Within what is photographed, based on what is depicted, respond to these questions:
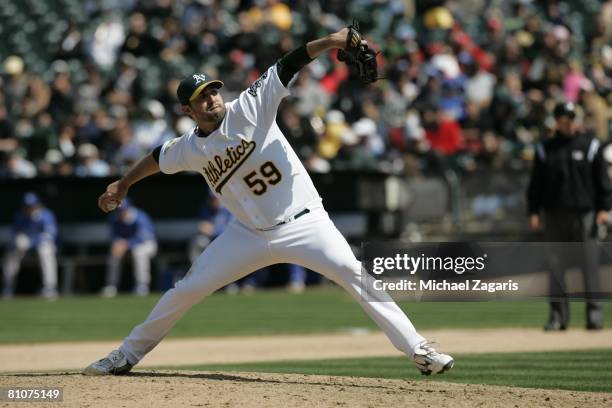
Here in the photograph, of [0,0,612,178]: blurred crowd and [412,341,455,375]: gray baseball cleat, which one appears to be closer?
[412,341,455,375]: gray baseball cleat

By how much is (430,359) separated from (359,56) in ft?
5.91

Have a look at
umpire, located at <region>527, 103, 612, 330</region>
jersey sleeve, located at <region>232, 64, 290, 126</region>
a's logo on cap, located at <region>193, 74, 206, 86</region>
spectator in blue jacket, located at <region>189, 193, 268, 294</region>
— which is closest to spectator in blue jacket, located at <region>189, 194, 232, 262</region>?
spectator in blue jacket, located at <region>189, 193, 268, 294</region>

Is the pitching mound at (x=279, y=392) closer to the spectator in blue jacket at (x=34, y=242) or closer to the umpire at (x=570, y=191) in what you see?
the umpire at (x=570, y=191)

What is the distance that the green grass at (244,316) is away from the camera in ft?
42.1

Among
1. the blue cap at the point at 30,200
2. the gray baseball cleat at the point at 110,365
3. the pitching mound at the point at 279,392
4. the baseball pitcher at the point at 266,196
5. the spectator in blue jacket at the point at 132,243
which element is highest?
the blue cap at the point at 30,200

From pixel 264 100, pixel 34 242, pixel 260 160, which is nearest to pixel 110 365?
pixel 260 160

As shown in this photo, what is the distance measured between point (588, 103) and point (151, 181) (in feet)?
23.1

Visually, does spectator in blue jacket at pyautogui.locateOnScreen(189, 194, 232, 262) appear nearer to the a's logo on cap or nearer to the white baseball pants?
the white baseball pants

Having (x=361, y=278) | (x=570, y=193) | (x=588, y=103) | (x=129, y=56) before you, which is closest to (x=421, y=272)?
(x=361, y=278)

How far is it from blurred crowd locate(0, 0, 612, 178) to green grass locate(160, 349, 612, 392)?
838cm

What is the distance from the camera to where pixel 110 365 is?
7512mm

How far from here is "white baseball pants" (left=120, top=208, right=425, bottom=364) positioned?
6828mm

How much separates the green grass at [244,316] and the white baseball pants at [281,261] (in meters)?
4.93

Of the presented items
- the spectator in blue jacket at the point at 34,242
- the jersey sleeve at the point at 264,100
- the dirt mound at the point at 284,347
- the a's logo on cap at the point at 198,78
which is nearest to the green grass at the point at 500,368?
the dirt mound at the point at 284,347
